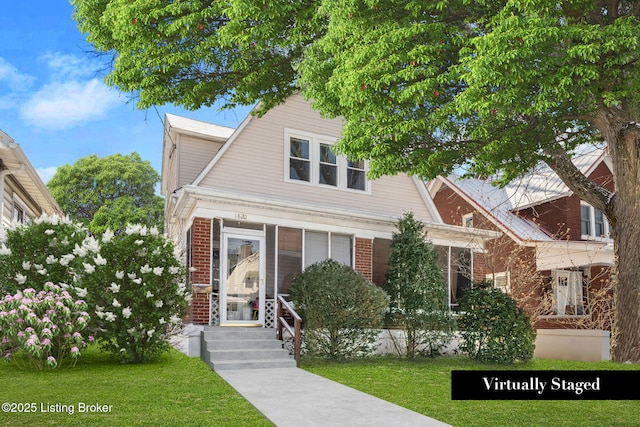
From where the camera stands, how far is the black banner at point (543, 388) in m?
9.37

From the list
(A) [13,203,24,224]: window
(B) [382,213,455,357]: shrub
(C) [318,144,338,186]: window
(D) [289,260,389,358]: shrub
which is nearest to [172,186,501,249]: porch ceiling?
(B) [382,213,455,357]: shrub

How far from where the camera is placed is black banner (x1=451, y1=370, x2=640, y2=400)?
30.7 feet

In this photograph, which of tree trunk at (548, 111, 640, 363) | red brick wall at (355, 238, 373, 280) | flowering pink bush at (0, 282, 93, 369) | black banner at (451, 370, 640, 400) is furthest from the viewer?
red brick wall at (355, 238, 373, 280)

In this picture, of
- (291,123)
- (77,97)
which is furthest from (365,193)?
(77,97)

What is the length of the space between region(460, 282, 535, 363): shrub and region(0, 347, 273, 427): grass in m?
6.35

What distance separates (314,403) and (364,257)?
365 inches

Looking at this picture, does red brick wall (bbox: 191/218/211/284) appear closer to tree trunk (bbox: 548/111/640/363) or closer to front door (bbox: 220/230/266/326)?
front door (bbox: 220/230/266/326)

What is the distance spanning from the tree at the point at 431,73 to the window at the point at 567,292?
9.98 meters

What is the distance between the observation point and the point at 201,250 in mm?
14836

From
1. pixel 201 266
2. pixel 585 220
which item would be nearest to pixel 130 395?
pixel 201 266

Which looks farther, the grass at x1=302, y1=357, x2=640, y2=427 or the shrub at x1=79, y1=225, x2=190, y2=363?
the shrub at x1=79, y1=225, x2=190, y2=363

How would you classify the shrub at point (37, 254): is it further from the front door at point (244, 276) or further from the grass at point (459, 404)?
the grass at point (459, 404)

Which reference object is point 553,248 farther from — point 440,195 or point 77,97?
point 77,97

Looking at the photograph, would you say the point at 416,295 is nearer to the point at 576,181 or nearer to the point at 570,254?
the point at 576,181
